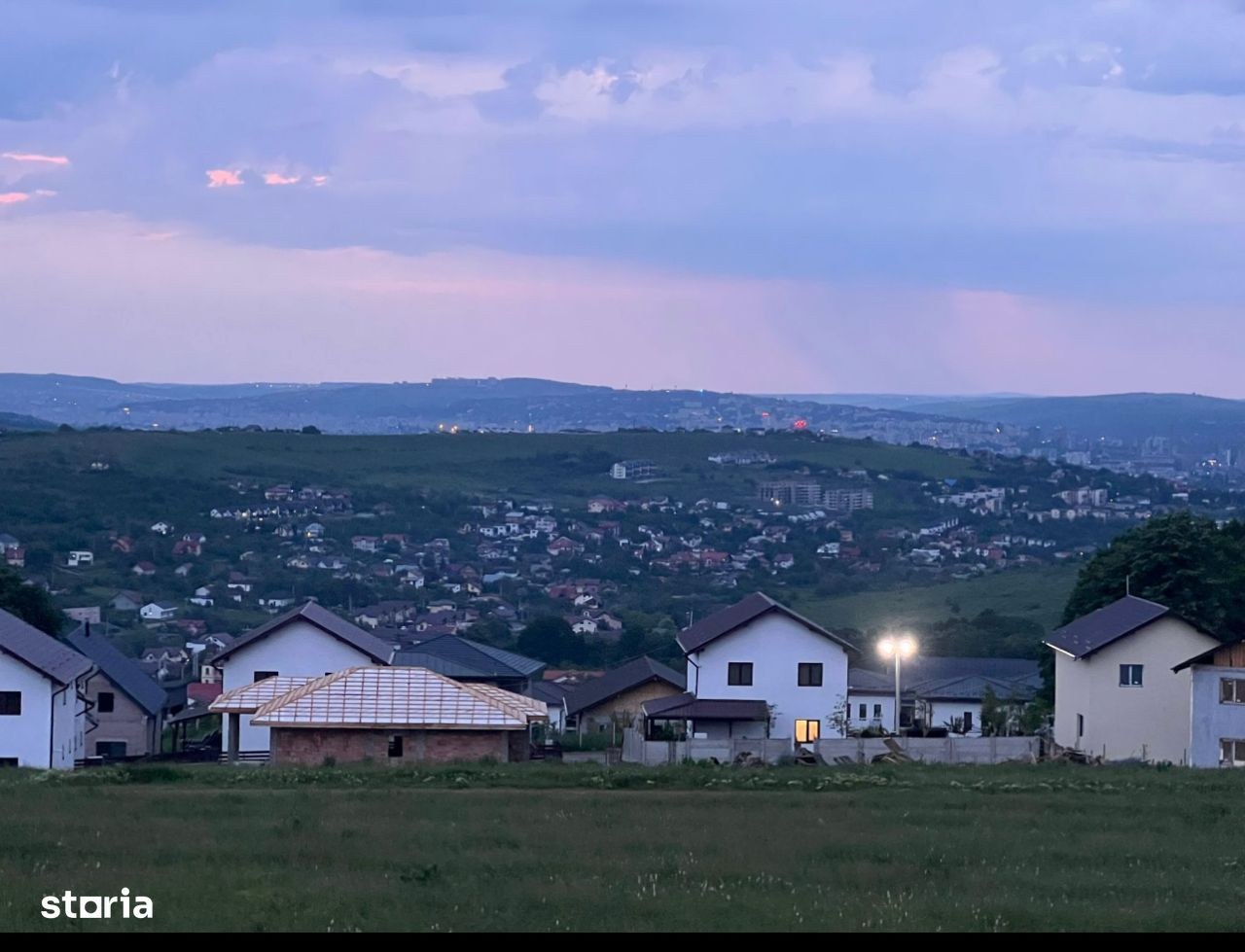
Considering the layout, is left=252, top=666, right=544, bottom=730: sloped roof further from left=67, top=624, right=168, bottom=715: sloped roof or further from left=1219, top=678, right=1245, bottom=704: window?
left=1219, top=678, right=1245, bottom=704: window

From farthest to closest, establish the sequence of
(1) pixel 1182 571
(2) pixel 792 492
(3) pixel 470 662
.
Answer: (2) pixel 792 492 < (3) pixel 470 662 < (1) pixel 1182 571

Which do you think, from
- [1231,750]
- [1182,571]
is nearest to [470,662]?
[1182,571]

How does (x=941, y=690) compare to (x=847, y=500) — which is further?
(x=847, y=500)

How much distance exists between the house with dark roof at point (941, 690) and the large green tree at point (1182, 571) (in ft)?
14.5

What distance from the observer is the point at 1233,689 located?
40.0 m

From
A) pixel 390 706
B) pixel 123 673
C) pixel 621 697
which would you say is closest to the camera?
pixel 390 706

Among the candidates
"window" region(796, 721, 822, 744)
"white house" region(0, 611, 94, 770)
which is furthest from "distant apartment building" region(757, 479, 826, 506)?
"white house" region(0, 611, 94, 770)

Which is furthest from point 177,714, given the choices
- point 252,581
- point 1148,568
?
point 252,581

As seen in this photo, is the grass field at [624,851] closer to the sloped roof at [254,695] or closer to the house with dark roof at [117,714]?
the sloped roof at [254,695]

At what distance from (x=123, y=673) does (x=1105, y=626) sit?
2792 centimetres

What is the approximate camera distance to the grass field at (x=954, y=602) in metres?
97.2

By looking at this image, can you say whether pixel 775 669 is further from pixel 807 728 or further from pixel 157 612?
pixel 157 612

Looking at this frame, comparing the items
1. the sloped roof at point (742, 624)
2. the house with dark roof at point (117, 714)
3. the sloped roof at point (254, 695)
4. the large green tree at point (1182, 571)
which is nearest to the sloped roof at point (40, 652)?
the sloped roof at point (254, 695)

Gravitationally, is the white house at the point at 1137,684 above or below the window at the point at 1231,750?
above
